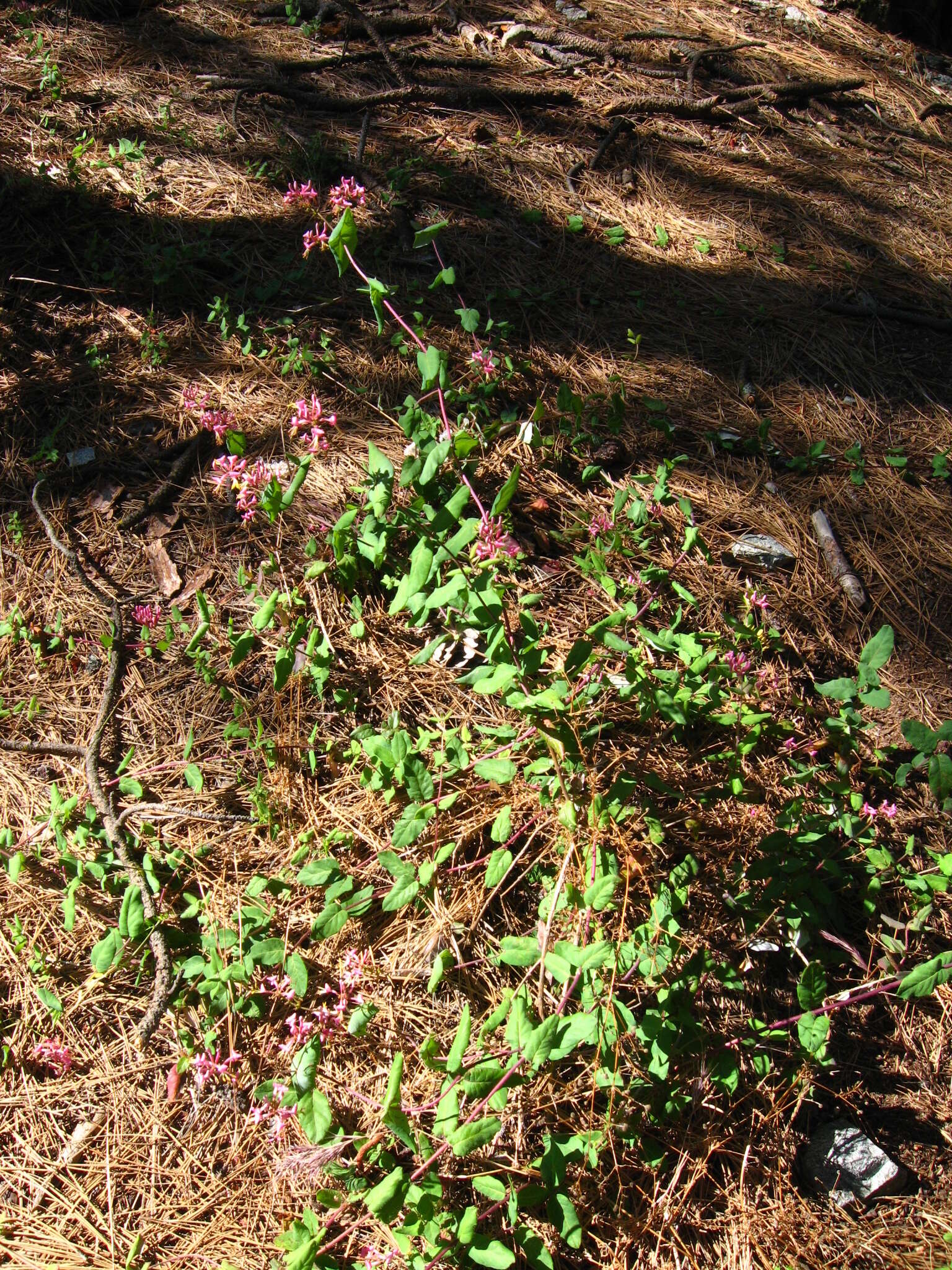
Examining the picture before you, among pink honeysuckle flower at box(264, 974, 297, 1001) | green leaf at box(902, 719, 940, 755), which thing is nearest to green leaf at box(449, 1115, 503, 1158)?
pink honeysuckle flower at box(264, 974, 297, 1001)

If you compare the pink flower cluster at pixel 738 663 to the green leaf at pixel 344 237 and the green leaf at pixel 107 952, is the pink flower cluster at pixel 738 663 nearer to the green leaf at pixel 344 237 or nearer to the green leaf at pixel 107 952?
the green leaf at pixel 344 237

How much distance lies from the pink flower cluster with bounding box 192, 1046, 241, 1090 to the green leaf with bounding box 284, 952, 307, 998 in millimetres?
201

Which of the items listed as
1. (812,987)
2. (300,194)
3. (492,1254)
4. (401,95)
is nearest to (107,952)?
(492,1254)

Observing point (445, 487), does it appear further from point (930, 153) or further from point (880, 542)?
point (930, 153)

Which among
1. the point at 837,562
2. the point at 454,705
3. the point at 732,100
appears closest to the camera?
the point at 454,705

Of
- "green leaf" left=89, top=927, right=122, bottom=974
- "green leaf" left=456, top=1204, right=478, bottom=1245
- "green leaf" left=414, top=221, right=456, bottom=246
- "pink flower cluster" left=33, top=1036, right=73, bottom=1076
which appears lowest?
"pink flower cluster" left=33, top=1036, right=73, bottom=1076

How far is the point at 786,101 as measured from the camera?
4211mm

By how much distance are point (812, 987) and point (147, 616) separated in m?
1.89

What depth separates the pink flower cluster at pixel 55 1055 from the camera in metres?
1.81

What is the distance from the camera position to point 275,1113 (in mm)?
1732

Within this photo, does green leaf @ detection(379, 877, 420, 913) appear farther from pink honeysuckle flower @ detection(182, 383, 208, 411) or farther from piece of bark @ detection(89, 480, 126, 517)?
pink honeysuckle flower @ detection(182, 383, 208, 411)

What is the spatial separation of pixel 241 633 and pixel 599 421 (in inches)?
51.4

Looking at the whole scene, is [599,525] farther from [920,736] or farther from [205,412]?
[205,412]

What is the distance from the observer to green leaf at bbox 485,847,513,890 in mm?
1823
